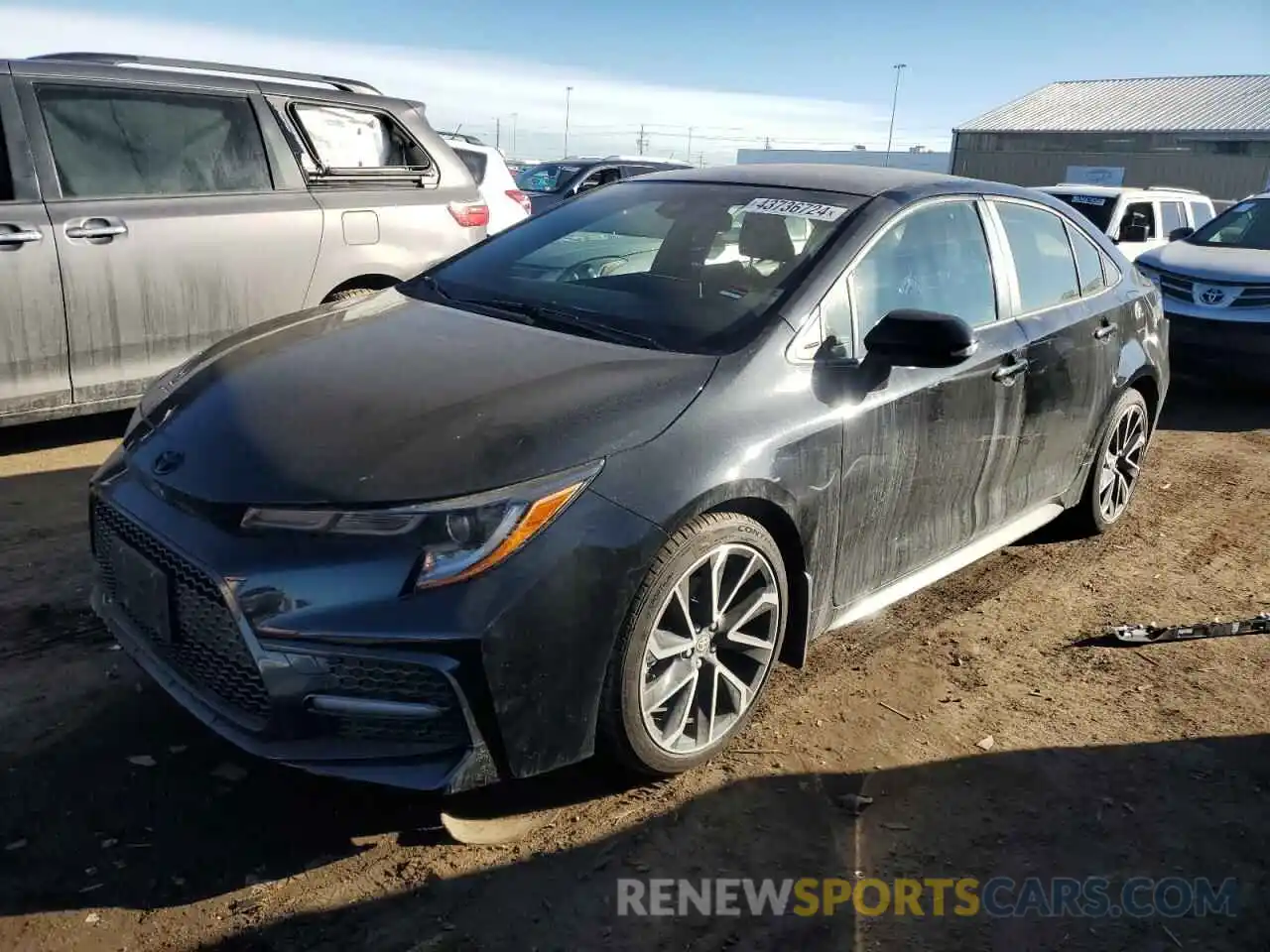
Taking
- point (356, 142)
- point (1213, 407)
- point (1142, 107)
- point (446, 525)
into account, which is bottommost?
point (1213, 407)

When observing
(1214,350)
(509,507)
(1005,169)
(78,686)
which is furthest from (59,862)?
(1005,169)

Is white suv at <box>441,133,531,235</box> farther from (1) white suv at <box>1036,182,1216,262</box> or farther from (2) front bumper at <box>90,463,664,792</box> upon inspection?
(2) front bumper at <box>90,463,664,792</box>

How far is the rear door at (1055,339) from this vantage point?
3.94 metres

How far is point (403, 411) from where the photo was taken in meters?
2.60

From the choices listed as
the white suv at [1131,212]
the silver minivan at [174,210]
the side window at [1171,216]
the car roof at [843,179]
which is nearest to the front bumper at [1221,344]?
the white suv at [1131,212]

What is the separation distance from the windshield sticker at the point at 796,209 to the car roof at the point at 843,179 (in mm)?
129

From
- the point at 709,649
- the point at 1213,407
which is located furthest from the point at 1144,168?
the point at 709,649

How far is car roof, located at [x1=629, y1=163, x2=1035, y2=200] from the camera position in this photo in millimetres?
3576

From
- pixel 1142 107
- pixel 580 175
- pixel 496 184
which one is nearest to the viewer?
pixel 496 184

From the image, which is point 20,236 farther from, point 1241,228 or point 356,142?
point 1241,228

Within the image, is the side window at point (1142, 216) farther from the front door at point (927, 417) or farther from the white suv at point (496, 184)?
the front door at point (927, 417)

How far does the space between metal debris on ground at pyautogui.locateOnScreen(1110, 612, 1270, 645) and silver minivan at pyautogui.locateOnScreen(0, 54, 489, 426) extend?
13.7 ft

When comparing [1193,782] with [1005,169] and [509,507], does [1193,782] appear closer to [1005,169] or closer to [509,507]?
[509,507]

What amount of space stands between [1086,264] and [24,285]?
15.6 feet
